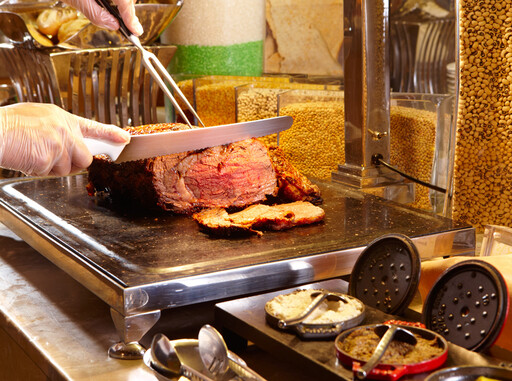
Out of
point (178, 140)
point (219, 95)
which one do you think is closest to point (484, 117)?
point (178, 140)

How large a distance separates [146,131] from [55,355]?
2.23 feet

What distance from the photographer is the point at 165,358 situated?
0.88 metres

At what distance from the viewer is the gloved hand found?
3.77 ft

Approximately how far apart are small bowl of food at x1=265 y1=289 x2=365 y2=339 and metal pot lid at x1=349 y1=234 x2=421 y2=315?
0.06 m

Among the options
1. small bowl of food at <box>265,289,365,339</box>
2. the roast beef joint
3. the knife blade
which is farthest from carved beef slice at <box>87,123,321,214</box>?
small bowl of food at <box>265,289,365,339</box>

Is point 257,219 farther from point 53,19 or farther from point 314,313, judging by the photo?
point 53,19

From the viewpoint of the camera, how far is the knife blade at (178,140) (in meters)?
1.21

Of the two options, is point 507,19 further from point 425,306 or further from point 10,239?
point 10,239

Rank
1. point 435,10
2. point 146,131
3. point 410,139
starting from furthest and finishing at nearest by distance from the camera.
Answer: point 435,10 < point 410,139 < point 146,131

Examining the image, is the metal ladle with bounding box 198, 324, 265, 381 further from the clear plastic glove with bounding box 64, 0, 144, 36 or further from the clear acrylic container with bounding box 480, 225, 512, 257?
the clear plastic glove with bounding box 64, 0, 144, 36

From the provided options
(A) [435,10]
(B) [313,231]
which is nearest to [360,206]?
(B) [313,231]

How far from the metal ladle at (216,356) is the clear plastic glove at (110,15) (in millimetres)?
906

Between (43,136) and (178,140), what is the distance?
0.26 meters

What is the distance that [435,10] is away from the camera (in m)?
3.25
